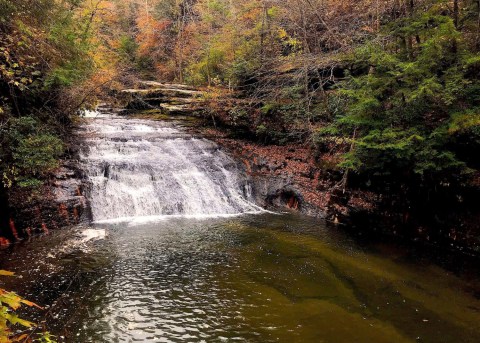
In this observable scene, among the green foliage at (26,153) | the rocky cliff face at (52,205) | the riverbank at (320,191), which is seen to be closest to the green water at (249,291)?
the rocky cliff face at (52,205)

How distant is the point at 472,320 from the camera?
6.05m

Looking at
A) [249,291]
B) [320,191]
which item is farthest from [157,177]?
[249,291]

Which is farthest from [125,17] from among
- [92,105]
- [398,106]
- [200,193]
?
[398,106]

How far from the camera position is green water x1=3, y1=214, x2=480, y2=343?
5.62 m

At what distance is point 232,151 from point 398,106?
8890 mm

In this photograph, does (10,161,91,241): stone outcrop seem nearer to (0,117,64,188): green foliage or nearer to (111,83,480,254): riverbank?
(0,117,64,188): green foliage

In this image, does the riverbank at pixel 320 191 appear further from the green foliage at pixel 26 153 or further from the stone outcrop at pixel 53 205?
the green foliage at pixel 26 153

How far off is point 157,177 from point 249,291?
26.0ft

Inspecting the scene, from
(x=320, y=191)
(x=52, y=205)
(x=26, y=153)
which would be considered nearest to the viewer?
(x=26, y=153)

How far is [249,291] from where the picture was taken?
6.91m

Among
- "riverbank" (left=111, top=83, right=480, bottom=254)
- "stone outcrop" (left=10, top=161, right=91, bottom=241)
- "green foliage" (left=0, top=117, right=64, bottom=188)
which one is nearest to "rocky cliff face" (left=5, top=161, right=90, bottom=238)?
"stone outcrop" (left=10, top=161, right=91, bottom=241)

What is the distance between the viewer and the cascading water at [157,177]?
12289mm

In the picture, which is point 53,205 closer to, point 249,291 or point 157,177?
point 157,177

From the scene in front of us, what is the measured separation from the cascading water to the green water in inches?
90.3
